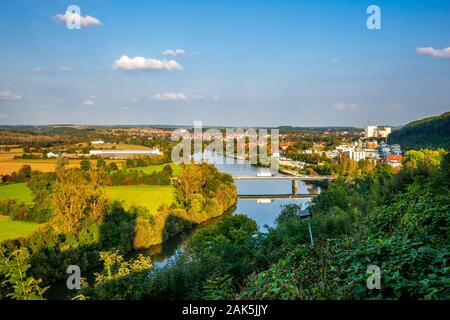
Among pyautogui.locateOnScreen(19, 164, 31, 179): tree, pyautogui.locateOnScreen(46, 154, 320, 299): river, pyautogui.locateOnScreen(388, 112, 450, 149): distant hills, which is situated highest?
pyautogui.locateOnScreen(388, 112, 450, 149): distant hills

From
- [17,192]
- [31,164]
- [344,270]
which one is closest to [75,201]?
[17,192]

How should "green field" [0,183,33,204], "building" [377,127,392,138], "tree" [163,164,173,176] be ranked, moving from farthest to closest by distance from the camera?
"building" [377,127,392,138] < "tree" [163,164,173,176] < "green field" [0,183,33,204]

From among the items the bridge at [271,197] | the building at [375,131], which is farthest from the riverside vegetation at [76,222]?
the building at [375,131]

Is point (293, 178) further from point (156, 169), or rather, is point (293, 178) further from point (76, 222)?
point (76, 222)

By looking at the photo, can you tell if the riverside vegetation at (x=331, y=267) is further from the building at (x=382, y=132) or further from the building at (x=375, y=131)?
the building at (x=375, y=131)

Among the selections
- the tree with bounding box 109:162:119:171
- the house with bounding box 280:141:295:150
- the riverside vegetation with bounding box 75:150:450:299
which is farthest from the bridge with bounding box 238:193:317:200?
the house with bounding box 280:141:295:150

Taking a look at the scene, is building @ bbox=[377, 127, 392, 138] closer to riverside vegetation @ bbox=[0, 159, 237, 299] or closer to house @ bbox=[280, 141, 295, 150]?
house @ bbox=[280, 141, 295, 150]
